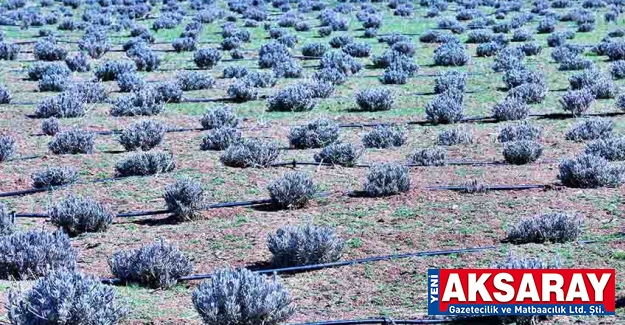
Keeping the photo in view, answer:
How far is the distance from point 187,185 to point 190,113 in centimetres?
835

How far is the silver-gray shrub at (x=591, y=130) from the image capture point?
1753 centimetres

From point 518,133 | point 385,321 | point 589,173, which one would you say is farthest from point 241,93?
point 385,321

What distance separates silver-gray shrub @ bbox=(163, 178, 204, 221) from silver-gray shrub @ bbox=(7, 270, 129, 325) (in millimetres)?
4507

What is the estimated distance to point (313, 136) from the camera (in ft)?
57.3

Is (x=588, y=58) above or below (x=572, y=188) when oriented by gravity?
below

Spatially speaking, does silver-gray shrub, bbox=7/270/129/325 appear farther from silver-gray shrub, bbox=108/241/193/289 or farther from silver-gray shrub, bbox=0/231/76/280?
silver-gray shrub, bbox=0/231/76/280

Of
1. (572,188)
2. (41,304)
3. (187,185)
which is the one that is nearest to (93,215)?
(187,185)

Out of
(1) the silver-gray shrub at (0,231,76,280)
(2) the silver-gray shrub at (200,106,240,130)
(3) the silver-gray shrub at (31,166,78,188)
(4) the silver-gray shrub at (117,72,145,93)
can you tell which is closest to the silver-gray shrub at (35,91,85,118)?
(2) the silver-gray shrub at (200,106,240,130)

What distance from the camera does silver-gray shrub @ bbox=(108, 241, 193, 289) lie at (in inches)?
397

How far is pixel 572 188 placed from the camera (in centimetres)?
1399

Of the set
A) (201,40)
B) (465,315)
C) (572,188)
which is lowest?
(201,40)

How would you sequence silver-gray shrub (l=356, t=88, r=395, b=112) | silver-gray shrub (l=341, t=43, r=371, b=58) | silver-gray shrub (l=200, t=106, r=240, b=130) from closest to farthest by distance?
silver-gray shrub (l=200, t=106, r=240, b=130) < silver-gray shrub (l=356, t=88, r=395, b=112) < silver-gray shrub (l=341, t=43, r=371, b=58)

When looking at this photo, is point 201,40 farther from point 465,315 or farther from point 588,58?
point 465,315

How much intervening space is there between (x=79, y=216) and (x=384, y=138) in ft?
21.7
